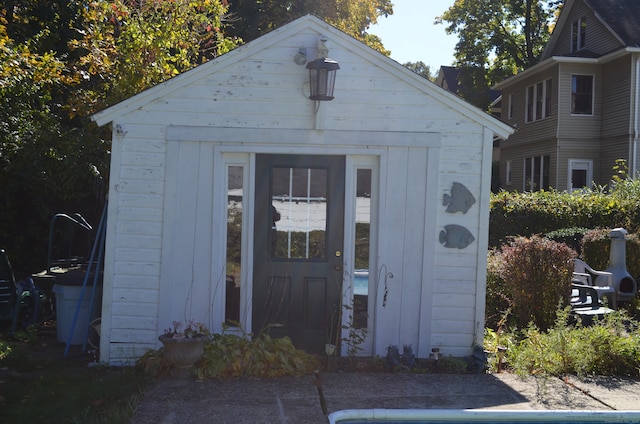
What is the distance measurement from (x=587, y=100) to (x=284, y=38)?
18.9 metres

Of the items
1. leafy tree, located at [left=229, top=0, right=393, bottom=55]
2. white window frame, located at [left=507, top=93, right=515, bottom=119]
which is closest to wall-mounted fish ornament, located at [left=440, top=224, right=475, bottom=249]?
leafy tree, located at [left=229, top=0, right=393, bottom=55]

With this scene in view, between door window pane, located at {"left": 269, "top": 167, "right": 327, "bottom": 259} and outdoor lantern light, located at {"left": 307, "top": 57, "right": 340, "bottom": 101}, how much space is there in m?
0.81

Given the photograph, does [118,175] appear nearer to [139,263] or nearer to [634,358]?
[139,263]

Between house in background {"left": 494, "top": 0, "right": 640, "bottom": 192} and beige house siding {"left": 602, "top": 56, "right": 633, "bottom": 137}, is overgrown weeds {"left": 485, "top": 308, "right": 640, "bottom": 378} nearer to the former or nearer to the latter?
house in background {"left": 494, "top": 0, "right": 640, "bottom": 192}

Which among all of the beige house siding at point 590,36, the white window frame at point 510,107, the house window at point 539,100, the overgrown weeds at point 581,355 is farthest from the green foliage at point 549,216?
the white window frame at point 510,107

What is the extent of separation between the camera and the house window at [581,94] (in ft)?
77.5

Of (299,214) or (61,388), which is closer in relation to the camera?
(61,388)

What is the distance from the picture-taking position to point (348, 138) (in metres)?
7.33

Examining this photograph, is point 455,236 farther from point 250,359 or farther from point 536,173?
point 536,173

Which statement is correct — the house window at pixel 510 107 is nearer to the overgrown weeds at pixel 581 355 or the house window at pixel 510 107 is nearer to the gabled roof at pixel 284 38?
the overgrown weeds at pixel 581 355

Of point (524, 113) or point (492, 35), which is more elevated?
point (492, 35)

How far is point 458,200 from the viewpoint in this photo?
24.3 ft

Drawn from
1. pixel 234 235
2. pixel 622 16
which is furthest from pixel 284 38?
pixel 622 16

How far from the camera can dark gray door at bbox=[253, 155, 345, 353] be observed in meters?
7.44
